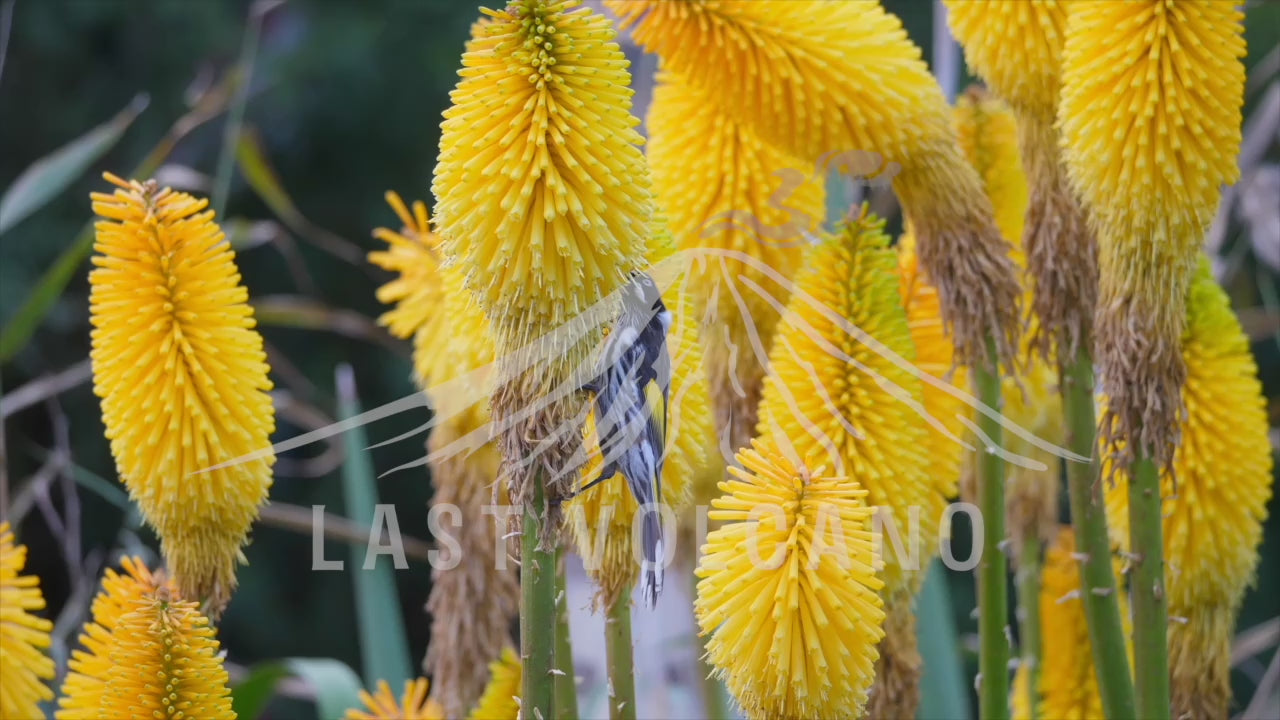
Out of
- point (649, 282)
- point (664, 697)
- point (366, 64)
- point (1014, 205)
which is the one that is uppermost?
point (366, 64)

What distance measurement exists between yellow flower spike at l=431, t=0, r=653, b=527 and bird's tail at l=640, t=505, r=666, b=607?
5 cm

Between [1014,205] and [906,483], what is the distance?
1.27 ft

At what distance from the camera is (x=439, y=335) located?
111 centimetres

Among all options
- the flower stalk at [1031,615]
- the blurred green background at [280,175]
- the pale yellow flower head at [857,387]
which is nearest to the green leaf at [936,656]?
the flower stalk at [1031,615]

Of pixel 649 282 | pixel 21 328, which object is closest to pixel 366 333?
pixel 21 328

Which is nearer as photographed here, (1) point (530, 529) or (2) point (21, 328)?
(1) point (530, 529)

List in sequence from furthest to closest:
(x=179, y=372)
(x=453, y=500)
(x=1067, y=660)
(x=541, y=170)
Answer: (x=453, y=500) → (x=1067, y=660) → (x=179, y=372) → (x=541, y=170)

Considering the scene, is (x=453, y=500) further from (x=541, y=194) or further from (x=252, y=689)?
→ (x=541, y=194)

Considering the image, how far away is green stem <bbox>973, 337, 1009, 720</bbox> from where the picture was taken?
3.15 ft

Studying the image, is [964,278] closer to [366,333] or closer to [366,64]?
[366,333]

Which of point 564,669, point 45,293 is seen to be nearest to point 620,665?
point 564,669

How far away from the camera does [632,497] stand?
830mm

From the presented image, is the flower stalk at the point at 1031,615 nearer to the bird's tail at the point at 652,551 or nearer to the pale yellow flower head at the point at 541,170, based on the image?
the bird's tail at the point at 652,551

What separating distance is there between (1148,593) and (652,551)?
41 cm
